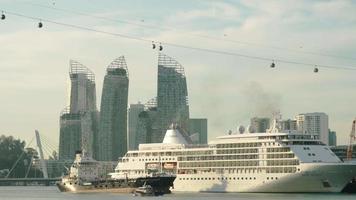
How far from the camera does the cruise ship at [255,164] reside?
156 m

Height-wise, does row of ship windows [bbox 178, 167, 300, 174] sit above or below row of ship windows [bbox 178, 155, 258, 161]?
below

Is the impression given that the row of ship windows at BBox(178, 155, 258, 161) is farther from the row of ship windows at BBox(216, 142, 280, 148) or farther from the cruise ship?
the row of ship windows at BBox(216, 142, 280, 148)

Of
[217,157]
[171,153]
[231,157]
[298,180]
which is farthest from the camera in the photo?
[171,153]

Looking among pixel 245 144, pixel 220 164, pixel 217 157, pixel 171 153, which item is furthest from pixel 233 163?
pixel 171 153

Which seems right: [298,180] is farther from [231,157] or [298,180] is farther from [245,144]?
[231,157]

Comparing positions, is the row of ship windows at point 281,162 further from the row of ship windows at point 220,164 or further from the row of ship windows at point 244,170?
the row of ship windows at point 220,164

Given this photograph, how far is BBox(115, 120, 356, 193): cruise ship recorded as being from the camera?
513ft

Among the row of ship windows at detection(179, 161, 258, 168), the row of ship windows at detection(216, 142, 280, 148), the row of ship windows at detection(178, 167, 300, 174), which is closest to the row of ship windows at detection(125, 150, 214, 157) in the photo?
the row of ship windows at detection(179, 161, 258, 168)

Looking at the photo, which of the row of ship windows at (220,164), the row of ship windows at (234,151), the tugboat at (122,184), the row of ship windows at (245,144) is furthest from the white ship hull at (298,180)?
the tugboat at (122,184)

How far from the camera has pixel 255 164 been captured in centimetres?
16500

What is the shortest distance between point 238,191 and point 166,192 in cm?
1389

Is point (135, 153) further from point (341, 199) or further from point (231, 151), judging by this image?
point (341, 199)

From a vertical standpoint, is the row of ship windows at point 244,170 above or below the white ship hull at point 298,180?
above

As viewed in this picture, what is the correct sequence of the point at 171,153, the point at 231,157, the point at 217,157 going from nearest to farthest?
1. the point at 231,157
2. the point at 217,157
3. the point at 171,153
